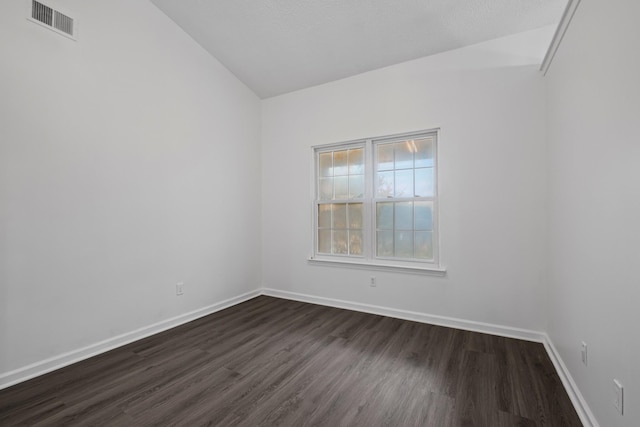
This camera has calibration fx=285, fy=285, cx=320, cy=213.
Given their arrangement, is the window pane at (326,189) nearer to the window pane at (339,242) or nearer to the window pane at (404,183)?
the window pane at (339,242)

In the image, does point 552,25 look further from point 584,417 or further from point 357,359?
point 357,359

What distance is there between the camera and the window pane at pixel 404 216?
333 centimetres

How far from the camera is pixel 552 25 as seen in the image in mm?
2586

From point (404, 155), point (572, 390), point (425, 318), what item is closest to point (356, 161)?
point (404, 155)

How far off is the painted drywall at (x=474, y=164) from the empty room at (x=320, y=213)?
0.02 m

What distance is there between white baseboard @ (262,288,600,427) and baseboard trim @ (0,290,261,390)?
1228mm

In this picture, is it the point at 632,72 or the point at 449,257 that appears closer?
the point at 632,72

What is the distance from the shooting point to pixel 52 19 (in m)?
2.23

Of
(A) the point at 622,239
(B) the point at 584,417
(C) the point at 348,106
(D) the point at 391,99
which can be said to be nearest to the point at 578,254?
(A) the point at 622,239

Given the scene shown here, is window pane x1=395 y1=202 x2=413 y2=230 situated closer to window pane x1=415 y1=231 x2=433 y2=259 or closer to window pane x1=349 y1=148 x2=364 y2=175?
window pane x1=415 y1=231 x2=433 y2=259

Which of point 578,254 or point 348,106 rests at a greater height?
point 348,106


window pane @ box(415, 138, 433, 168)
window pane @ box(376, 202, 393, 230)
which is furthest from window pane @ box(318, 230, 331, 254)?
window pane @ box(415, 138, 433, 168)

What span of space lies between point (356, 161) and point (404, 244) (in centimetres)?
122

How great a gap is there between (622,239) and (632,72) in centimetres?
71
